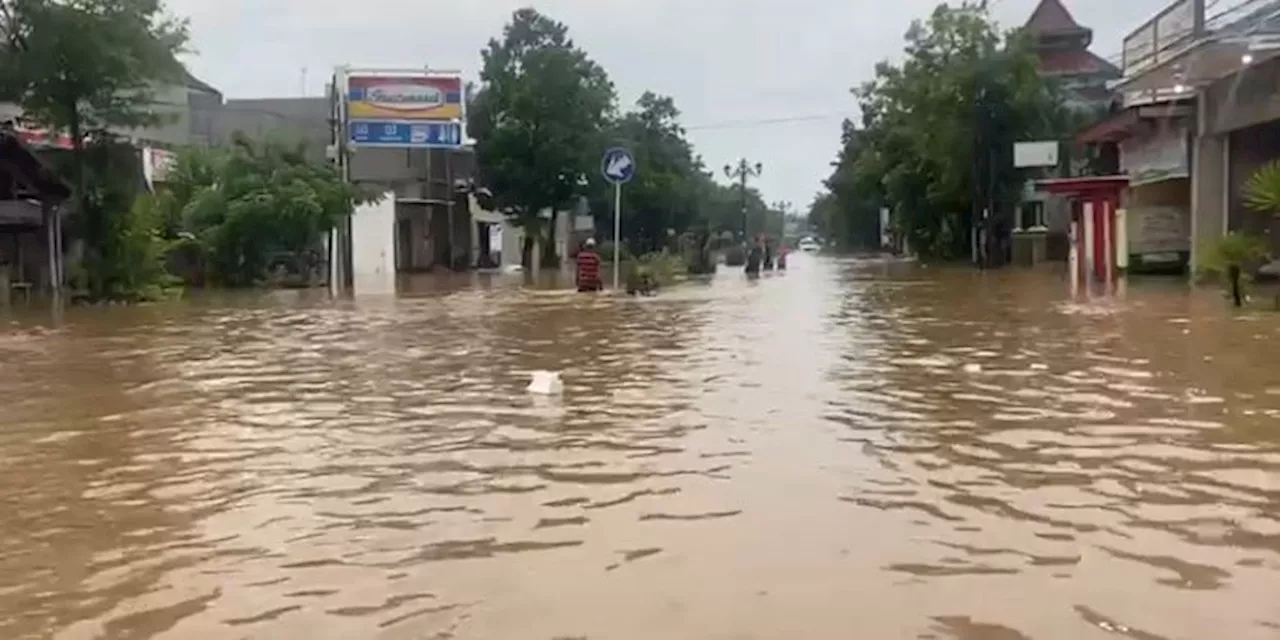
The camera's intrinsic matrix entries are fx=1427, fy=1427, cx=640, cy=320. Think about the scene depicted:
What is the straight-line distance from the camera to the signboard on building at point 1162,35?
24669 mm

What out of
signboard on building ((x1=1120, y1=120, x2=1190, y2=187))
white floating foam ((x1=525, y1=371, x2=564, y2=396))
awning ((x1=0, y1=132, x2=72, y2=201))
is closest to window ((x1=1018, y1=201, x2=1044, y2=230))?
signboard on building ((x1=1120, y1=120, x2=1190, y2=187))

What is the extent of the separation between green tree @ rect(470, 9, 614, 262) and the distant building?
19.1 metres

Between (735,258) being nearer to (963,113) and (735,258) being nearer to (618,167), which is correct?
(963,113)

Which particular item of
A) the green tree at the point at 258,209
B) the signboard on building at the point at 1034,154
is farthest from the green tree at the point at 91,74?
the signboard on building at the point at 1034,154

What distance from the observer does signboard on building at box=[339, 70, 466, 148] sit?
138ft

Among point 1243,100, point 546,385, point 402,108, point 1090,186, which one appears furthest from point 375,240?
point 546,385

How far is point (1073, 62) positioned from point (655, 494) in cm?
6090

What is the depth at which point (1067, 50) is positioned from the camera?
6425 cm

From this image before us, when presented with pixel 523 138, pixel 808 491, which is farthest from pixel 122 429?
pixel 523 138

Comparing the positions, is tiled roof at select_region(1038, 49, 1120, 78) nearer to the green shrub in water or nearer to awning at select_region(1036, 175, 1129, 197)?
the green shrub in water

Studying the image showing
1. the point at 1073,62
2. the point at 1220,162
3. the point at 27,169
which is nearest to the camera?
the point at 27,169

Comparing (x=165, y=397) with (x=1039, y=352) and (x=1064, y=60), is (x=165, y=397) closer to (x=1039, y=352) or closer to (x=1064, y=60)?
(x=1039, y=352)

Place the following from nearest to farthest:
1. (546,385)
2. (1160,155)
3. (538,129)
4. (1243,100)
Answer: (546,385) → (1243,100) → (1160,155) → (538,129)

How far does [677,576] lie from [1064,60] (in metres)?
62.6
